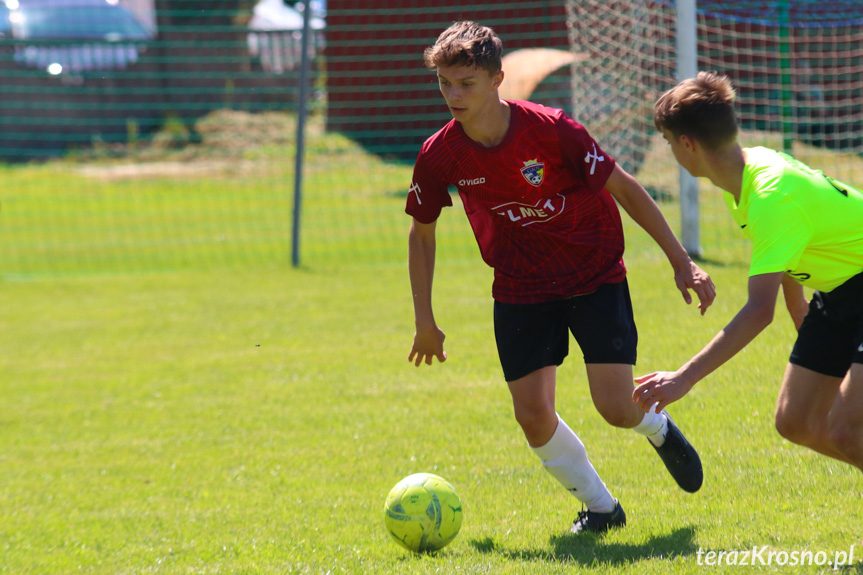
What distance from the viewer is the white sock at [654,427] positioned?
386 cm

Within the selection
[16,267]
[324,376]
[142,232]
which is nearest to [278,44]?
[142,232]

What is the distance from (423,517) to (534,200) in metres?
1.33

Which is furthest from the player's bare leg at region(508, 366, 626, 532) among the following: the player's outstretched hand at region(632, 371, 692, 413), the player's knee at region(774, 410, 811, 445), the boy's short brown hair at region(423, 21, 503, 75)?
the boy's short brown hair at region(423, 21, 503, 75)

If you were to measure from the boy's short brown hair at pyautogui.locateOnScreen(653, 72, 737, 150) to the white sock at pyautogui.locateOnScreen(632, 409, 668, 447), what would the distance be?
48.9 inches

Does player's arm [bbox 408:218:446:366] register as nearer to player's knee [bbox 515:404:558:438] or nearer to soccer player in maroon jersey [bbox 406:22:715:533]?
soccer player in maroon jersey [bbox 406:22:715:533]

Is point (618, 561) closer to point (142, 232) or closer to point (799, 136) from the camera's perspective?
point (799, 136)

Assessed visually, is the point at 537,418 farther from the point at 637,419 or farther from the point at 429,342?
the point at 429,342

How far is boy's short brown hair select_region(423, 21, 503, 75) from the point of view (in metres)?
3.50

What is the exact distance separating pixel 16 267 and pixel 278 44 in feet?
18.1

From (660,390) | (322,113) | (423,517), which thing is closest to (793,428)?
(660,390)

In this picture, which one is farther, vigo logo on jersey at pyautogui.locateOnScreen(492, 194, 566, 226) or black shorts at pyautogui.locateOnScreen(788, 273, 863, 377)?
vigo logo on jersey at pyautogui.locateOnScreen(492, 194, 566, 226)

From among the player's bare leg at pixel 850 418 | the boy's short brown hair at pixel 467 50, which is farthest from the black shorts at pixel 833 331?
the boy's short brown hair at pixel 467 50

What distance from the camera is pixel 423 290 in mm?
3945

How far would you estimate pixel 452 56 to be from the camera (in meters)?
3.50
